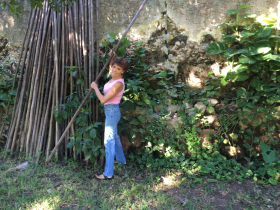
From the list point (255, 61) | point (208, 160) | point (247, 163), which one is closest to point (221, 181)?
point (208, 160)

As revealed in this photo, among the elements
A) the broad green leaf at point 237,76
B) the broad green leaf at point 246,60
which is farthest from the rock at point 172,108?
the broad green leaf at point 246,60

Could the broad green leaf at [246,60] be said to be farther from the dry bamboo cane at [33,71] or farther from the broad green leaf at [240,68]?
the dry bamboo cane at [33,71]

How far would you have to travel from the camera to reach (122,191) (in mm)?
2512

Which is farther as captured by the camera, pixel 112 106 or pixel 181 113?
pixel 181 113

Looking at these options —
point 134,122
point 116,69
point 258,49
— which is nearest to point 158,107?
point 134,122

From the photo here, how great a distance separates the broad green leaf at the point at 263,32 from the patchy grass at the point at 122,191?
1.91 m

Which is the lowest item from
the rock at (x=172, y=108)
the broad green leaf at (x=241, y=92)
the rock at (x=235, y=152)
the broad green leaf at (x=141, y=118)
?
the rock at (x=235, y=152)

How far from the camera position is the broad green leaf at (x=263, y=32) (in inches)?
112

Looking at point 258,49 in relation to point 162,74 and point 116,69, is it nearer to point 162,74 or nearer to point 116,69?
point 162,74

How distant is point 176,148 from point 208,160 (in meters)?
0.48

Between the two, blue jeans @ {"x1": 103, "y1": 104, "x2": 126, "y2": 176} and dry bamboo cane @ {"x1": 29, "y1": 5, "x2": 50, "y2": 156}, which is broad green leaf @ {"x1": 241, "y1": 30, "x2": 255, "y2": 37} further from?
dry bamboo cane @ {"x1": 29, "y1": 5, "x2": 50, "y2": 156}

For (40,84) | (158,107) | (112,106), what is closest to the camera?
(112,106)

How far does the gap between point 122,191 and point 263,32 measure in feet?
8.93

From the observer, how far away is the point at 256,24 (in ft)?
9.93
